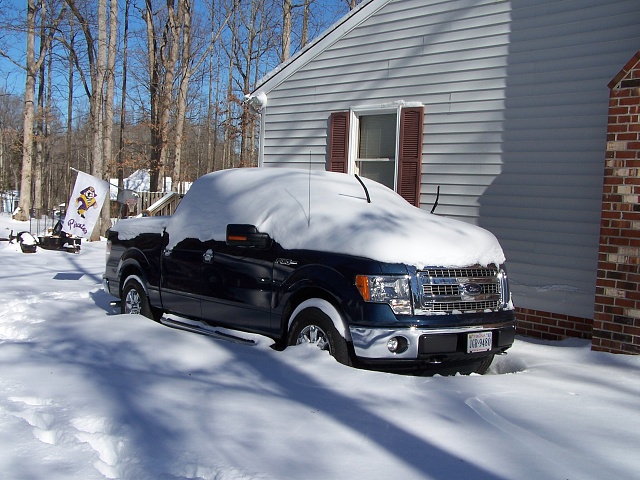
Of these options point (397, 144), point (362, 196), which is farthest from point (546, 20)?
point (362, 196)

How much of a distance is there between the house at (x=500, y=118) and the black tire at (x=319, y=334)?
9.58 feet

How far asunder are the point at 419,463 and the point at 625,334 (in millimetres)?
3651

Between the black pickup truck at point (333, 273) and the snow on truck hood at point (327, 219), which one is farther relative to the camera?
the snow on truck hood at point (327, 219)

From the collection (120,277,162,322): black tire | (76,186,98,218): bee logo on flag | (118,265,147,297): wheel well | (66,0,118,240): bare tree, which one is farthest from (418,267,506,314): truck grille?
(66,0,118,240): bare tree

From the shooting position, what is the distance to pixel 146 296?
6930mm

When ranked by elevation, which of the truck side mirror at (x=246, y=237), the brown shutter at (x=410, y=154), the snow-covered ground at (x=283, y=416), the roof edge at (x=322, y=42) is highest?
the roof edge at (x=322, y=42)

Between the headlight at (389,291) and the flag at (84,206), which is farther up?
the flag at (84,206)

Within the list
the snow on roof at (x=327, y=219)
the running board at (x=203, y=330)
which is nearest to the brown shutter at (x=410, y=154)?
the snow on roof at (x=327, y=219)

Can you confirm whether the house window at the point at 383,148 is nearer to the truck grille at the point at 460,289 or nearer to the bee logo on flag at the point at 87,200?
the truck grille at the point at 460,289

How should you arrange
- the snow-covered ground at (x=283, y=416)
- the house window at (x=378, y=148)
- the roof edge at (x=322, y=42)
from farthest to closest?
the roof edge at (x=322, y=42) → the house window at (x=378, y=148) → the snow-covered ground at (x=283, y=416)

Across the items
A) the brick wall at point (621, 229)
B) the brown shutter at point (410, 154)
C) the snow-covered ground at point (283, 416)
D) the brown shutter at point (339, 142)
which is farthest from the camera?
the brown shutter at point (339, 142)

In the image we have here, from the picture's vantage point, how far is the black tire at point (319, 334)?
4746 millimetres

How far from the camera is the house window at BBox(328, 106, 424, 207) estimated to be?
915 cm

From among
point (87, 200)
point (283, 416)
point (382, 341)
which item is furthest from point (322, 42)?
point (283, 416)
